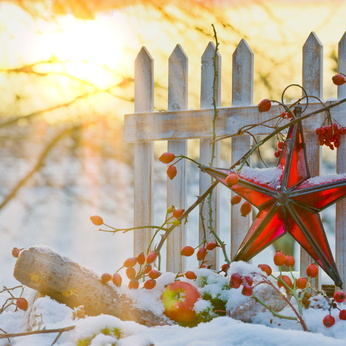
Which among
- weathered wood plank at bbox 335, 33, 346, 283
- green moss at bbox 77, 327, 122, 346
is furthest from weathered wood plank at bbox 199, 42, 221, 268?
green moss at bbox 77, 327, 122, 346

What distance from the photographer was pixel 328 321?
1.47m

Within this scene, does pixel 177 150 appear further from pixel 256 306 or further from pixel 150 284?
pixel 256 306

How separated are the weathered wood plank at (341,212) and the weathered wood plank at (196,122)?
16 cm

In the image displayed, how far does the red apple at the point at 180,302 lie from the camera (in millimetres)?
1695

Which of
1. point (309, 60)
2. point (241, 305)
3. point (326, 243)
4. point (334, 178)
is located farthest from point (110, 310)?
point (309, 60)

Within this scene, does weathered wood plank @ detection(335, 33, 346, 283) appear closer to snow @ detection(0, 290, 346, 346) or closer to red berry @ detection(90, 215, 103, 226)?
snow @ detection(0, 290, 346, 346)

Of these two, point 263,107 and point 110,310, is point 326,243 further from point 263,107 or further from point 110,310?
point 110,310

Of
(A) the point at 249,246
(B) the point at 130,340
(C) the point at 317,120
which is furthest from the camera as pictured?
(C) the point at 317,120

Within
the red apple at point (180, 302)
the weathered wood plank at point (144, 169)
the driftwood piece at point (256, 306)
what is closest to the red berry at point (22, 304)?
the red apple at point (180, 302)

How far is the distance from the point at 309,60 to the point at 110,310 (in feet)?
5.18

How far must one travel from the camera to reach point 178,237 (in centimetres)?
282

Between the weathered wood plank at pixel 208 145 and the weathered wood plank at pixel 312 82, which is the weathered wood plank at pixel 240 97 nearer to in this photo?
the weathered wood plank at pixel 208 145

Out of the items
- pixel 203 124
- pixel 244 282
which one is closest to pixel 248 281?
pixel 244 282

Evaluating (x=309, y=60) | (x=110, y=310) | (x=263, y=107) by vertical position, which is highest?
(x=309, y=60)
